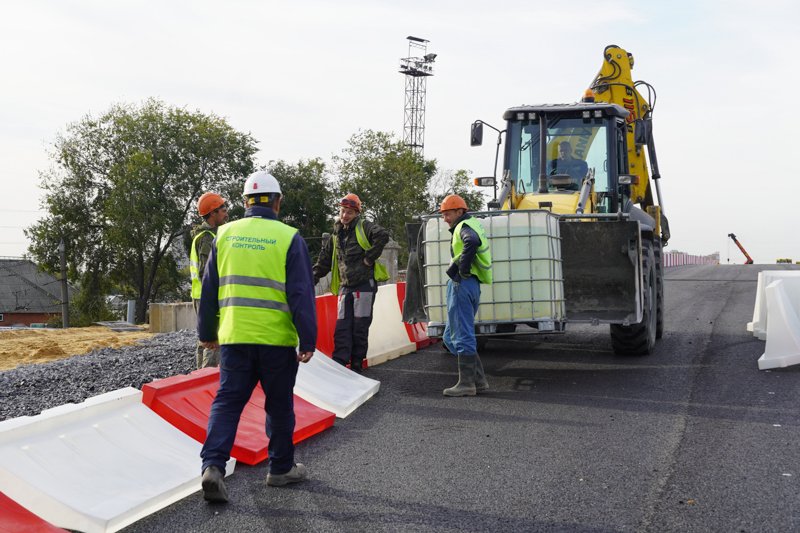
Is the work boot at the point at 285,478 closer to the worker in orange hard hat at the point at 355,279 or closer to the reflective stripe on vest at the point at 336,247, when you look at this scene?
the worker in orange hard hat at the point at 355,279

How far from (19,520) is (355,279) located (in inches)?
225

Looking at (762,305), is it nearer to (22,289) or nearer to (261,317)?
(261,317)

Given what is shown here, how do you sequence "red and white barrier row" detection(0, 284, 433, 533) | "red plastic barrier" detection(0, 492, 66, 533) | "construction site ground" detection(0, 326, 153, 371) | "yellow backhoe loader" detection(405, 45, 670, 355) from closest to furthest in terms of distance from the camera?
"red plastic barrier" detection(0, 492, 66, 533)
"red and white barrier row" detection(0, 284, 433, 533)
"yellow backhoe loader" detection(405, 45, 670, 355)
"construction site ground" detection(0, 326, 153, 371)

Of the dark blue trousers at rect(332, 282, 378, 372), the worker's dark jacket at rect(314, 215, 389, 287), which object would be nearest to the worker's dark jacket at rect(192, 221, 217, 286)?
the worker's dark jacket at rect(314, 215, 389, 287)

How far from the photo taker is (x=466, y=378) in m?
8.43

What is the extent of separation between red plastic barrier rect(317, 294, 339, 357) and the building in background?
77.1 meters

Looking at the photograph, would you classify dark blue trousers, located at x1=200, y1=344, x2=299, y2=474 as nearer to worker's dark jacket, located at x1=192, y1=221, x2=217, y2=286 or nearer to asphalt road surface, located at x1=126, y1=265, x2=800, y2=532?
asphalt road surface, located at x1=126, y1=265, x2=800, y2=532

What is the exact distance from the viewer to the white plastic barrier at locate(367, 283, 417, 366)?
35.3ft

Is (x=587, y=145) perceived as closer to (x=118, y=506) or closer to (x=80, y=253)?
(x=118, y=506)

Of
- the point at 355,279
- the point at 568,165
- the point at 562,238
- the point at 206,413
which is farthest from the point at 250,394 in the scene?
the point at 568,165

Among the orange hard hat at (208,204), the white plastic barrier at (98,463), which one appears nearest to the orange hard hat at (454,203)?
the orange hard hat at (208,204)

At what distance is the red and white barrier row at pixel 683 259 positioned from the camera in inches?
1997

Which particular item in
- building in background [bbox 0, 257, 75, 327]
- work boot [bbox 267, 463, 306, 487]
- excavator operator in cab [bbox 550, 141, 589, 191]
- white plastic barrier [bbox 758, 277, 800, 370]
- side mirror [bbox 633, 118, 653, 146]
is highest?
side mirror [bbox 633, 118, 653, 146]

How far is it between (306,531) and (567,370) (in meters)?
5.95
